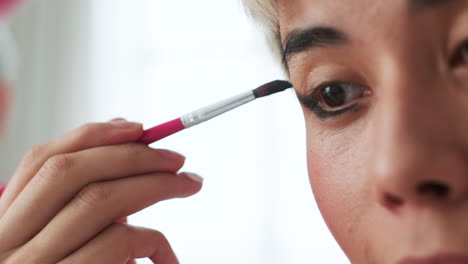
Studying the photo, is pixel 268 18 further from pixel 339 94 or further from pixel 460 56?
pixel 460 56

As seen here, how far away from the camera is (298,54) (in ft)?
1.94

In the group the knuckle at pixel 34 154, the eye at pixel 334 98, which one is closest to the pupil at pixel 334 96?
the eye at pixel 334 98

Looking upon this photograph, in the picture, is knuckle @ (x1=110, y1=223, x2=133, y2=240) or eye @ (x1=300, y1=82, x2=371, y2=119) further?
knuckle @ (x1=110, y1=223, x2=133, y2=240)

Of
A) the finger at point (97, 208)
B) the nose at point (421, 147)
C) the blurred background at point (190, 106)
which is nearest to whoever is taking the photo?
the nose at point (421, 147)

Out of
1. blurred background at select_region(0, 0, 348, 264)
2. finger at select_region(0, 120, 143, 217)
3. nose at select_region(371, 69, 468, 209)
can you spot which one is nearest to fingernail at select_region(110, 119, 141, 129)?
finger at select_region(0, 120, 143, 217)

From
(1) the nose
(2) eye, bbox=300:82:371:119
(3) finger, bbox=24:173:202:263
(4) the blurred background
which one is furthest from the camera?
(4) the blurred background

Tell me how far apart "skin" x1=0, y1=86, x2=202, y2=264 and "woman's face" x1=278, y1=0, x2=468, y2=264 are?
0.74 ft

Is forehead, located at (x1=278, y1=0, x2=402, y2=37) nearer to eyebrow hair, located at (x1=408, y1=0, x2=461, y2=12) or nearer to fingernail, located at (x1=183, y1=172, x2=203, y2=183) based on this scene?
eyebrow hair, located at (x1=408, y1=0, x2=461, y2=12)

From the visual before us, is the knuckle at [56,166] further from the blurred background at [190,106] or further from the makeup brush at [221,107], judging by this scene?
the blurred background at [190,106]

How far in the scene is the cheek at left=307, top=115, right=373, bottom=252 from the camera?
522 millimetres

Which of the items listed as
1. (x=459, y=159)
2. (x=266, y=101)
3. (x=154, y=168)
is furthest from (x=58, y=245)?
(x=266, y=101)

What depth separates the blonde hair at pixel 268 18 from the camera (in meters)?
0.71

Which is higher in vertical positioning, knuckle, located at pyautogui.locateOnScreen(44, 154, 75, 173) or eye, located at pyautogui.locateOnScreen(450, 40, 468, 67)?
eye, located at pyautogui.locateOnScreen(450, 40, 468, 67)

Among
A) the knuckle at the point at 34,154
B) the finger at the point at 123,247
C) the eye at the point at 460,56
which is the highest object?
the eye at the point at 460,56
